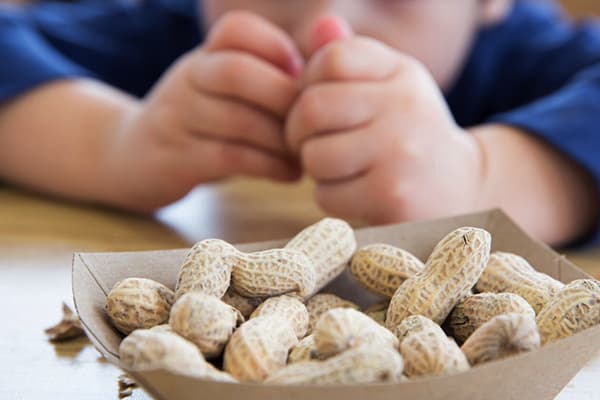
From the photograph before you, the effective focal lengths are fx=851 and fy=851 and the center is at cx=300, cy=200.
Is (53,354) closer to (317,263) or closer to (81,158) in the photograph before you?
(317,263)

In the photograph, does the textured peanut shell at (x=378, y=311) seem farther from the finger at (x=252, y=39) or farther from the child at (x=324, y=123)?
the finger at (x=252, y=39)

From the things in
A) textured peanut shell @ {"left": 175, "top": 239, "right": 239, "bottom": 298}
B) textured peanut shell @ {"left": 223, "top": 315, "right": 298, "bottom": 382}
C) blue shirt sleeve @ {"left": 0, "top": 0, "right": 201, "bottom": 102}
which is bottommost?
textured peanut shell @ {"left": 223, "top": 315, "right": 298, "bottom": 382}

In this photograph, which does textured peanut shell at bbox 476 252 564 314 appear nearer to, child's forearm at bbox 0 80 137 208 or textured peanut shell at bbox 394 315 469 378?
textured peanut shell at bbox 394 315 469 378

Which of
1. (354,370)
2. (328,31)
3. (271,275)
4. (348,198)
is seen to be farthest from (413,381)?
(328,31)

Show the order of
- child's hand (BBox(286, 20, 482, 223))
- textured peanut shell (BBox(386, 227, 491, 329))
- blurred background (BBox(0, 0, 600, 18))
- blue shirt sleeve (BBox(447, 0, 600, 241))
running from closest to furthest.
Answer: textured peanut shell (BBox(386, 227, 491, 329)) < child's hand (BBox(286, 20, 482, 223)) < blue shirt sleeve (BBox(447, 0, 600, 241)) < blurred background (BBox(0, 0, 600, 18))

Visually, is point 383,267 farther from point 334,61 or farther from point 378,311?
point 334,61

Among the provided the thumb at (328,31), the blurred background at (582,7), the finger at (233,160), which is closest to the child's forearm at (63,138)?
the finger at (233,160)

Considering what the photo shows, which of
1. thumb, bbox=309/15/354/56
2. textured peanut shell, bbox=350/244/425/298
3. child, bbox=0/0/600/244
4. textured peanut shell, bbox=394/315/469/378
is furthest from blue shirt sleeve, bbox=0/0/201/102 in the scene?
textured peanut shell, bbox=394/315/469/378
